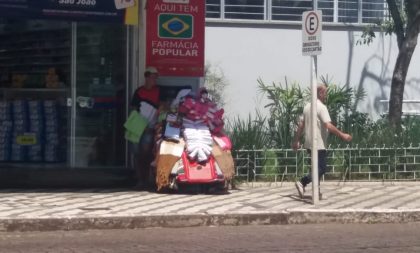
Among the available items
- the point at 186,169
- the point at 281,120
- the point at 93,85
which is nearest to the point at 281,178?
the point at 281,120

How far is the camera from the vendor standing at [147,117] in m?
14.3

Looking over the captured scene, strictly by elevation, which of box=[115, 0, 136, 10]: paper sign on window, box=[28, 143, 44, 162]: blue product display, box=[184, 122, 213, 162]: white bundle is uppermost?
box=[115, 0, 136, 10]: paper sign on window

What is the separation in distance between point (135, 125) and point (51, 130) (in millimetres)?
1887

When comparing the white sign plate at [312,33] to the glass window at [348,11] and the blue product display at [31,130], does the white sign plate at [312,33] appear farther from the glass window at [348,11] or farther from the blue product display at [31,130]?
the glass window at [348,11]

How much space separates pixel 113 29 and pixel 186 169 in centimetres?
301

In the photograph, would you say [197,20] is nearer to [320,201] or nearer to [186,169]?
[186,169]

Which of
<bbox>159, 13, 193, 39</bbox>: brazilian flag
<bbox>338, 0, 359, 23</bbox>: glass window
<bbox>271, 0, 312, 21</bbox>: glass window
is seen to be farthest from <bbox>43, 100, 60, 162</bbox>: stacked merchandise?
<bbox>338, 0, 359, 23</bbox>: glass window

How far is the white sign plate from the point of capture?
1294 centimetres

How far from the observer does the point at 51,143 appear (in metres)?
15.4

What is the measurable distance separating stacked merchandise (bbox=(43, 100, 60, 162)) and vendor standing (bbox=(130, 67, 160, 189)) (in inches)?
62.7

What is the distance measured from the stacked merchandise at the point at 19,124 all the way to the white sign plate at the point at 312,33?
4957 millimetres

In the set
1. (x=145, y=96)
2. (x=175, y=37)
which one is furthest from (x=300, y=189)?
(x=175, y=37)

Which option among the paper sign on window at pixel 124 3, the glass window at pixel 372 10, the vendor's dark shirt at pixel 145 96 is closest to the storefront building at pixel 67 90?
the paper sign on window at pixel 124 3

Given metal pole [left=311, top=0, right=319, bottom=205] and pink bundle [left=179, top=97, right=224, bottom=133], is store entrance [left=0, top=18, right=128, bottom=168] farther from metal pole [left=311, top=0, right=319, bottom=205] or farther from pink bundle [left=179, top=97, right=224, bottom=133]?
metal pole [left=311, top=0, right=319, bottom=205]
